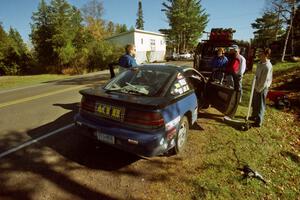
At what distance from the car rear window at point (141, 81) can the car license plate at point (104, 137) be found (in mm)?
849

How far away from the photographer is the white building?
104ft

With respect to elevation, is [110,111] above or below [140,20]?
below

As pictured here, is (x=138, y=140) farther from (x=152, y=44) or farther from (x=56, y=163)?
Answer: (x=152, y=44)

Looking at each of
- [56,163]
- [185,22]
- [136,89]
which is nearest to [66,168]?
[56,163]

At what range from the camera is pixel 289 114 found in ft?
22.6

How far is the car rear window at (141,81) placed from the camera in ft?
12.5

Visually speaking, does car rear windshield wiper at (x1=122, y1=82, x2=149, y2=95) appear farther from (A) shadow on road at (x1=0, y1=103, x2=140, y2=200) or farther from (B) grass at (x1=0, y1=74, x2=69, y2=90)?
(B) grass at (x1=0, y1=74, x2=69, y2=90)

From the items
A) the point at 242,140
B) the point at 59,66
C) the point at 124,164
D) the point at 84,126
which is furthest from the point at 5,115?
the point at 59,66

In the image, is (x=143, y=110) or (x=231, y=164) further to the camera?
(x=231, y=164)

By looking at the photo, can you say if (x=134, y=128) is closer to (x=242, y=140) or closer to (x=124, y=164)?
(x=124, y=164)

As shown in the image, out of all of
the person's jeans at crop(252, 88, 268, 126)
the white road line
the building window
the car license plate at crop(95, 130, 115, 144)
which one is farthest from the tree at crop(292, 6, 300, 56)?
the car license plate at crop(95, 130, 115, 144)

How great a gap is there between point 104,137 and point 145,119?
0.76 meters

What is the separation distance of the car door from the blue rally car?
0.07 meters

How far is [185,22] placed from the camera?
45.8 m
